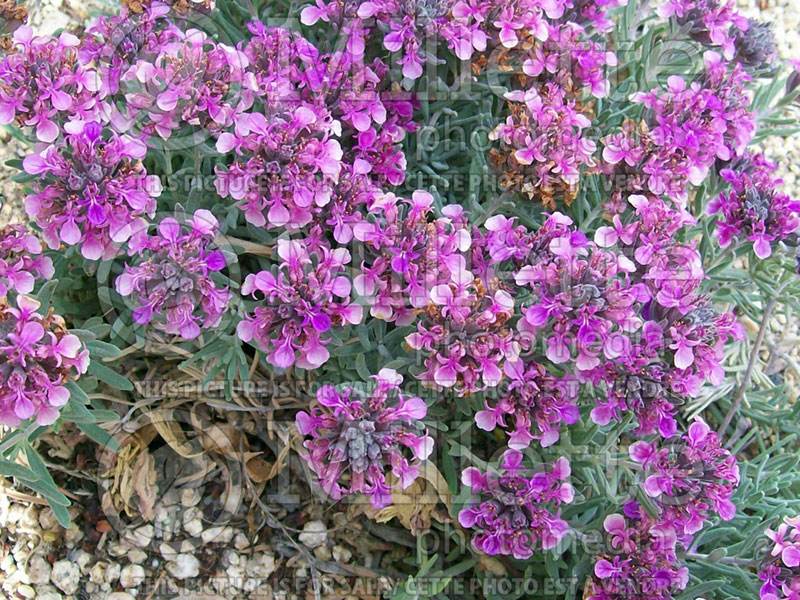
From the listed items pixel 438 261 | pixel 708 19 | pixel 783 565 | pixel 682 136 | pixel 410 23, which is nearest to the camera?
pixel 438 261

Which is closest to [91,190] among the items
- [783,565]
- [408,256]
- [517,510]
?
[408,256]

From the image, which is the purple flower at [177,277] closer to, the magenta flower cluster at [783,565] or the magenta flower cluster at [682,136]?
the magenta flower cluster at [682,136]

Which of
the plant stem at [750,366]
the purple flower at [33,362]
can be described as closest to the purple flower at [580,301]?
the plant stem at [750,366]

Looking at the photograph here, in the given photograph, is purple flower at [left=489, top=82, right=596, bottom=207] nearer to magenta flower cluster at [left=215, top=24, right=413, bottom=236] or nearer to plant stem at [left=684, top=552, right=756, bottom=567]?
magenta flower cluster at [left=215, top=24, right=413, bottom=236]

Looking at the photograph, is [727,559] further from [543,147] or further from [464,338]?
[543,147]

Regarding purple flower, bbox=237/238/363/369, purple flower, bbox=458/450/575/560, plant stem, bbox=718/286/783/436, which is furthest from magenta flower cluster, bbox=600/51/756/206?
purple flower, bbox=237/238/363/369
